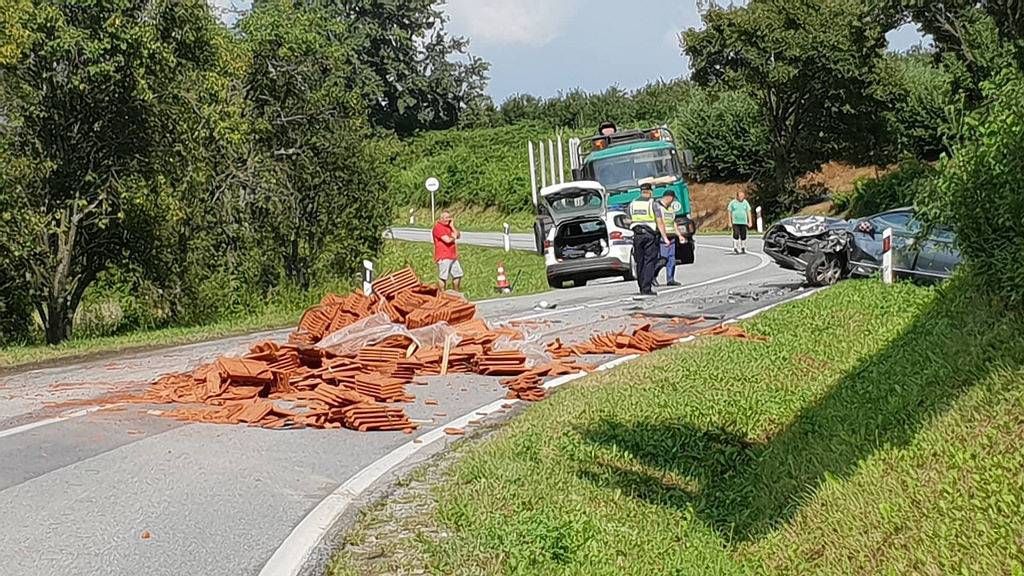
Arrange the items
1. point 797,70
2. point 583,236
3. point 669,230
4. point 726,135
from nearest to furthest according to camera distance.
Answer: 1. point 669,230
2. point 583,236
3. point 797,70
4. point 726,135

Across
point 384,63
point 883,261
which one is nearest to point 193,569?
point 883,261

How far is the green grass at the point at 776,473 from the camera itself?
4992mm

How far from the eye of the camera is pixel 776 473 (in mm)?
6797

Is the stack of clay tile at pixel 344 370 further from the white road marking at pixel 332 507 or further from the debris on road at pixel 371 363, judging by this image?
the white road marking at pixel 332 507

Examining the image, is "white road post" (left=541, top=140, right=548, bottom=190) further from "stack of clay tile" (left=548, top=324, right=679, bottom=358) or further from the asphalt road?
the asphalt road

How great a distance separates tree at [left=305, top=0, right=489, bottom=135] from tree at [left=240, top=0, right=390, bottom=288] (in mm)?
53235

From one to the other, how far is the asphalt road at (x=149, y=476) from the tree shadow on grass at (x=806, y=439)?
6.74 feet

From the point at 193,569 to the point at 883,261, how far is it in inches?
486

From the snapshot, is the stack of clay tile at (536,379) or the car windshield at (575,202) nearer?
the stack of clay tile at (536,379)

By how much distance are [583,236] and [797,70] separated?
25.4m

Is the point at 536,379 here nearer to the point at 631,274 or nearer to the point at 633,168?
the point at 631,274

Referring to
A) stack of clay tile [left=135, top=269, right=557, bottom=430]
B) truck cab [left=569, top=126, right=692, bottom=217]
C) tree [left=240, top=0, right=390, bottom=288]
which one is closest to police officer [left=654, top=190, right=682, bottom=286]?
truck cab [left=569, top=126, right=692, bottom=217]

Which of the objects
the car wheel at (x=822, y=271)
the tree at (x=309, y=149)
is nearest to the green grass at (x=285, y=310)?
the tree at (x=309, y=149)

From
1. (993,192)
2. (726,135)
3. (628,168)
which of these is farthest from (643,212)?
(726,135)
